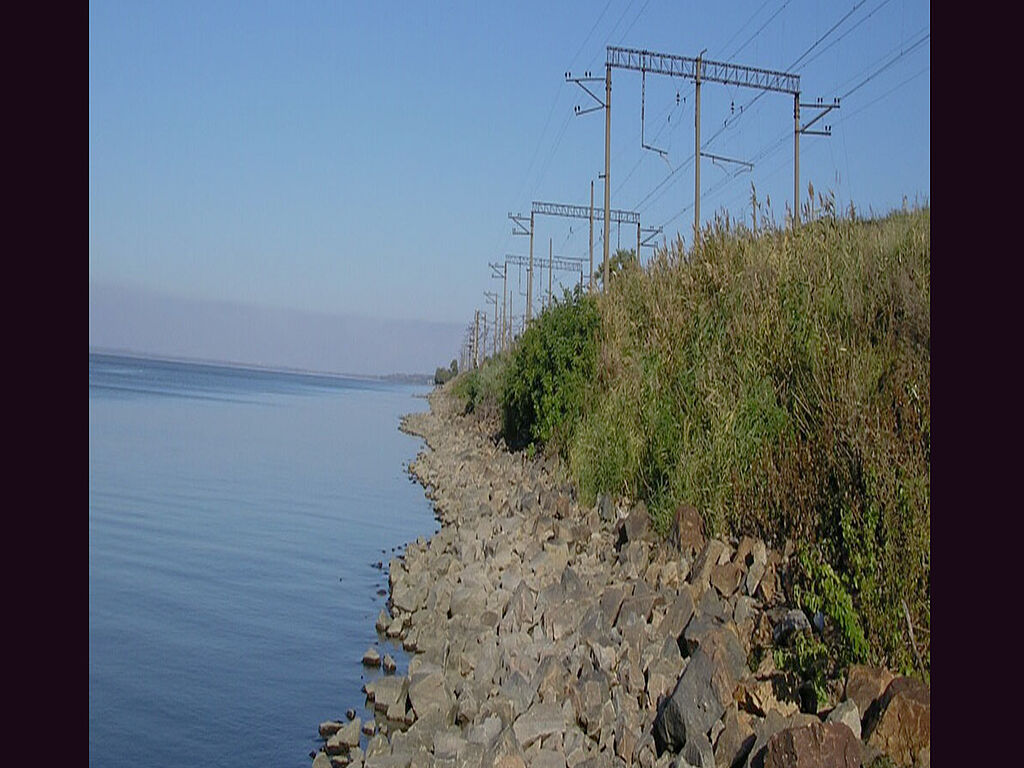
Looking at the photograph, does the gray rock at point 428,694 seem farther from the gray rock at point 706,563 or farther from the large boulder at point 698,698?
the large boulder at point 698,698

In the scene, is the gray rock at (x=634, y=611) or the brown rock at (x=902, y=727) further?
the gray rock at (x=634, y=611)

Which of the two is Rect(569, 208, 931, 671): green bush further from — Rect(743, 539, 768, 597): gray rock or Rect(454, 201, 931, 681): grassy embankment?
Rect(743, 539, 768, 597): gray rock

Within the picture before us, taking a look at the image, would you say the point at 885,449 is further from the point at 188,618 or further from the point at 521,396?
the point at 521,396

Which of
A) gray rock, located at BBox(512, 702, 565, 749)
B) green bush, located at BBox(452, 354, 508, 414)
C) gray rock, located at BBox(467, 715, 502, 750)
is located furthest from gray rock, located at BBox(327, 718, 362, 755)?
green bush, located at BBox(452, 354, 508, 414)

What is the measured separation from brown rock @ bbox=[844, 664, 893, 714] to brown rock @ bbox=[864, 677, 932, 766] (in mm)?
260

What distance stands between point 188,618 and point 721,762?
8.84m

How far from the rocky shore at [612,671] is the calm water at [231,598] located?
2.43ft

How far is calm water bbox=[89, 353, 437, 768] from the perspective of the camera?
9586 mm

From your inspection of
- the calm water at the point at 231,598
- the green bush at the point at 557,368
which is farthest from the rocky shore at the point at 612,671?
the green bush at the point at 557,368

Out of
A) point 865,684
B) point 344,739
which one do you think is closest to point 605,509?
point 344,739

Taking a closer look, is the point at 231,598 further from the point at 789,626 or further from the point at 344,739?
the point at 789,626

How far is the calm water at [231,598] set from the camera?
31.4ft

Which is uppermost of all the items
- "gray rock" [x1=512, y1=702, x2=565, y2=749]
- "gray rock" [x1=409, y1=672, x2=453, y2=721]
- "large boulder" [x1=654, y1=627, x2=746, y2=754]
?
"large boulder" [x1=654, y1=627, x2=746, y2=754]
